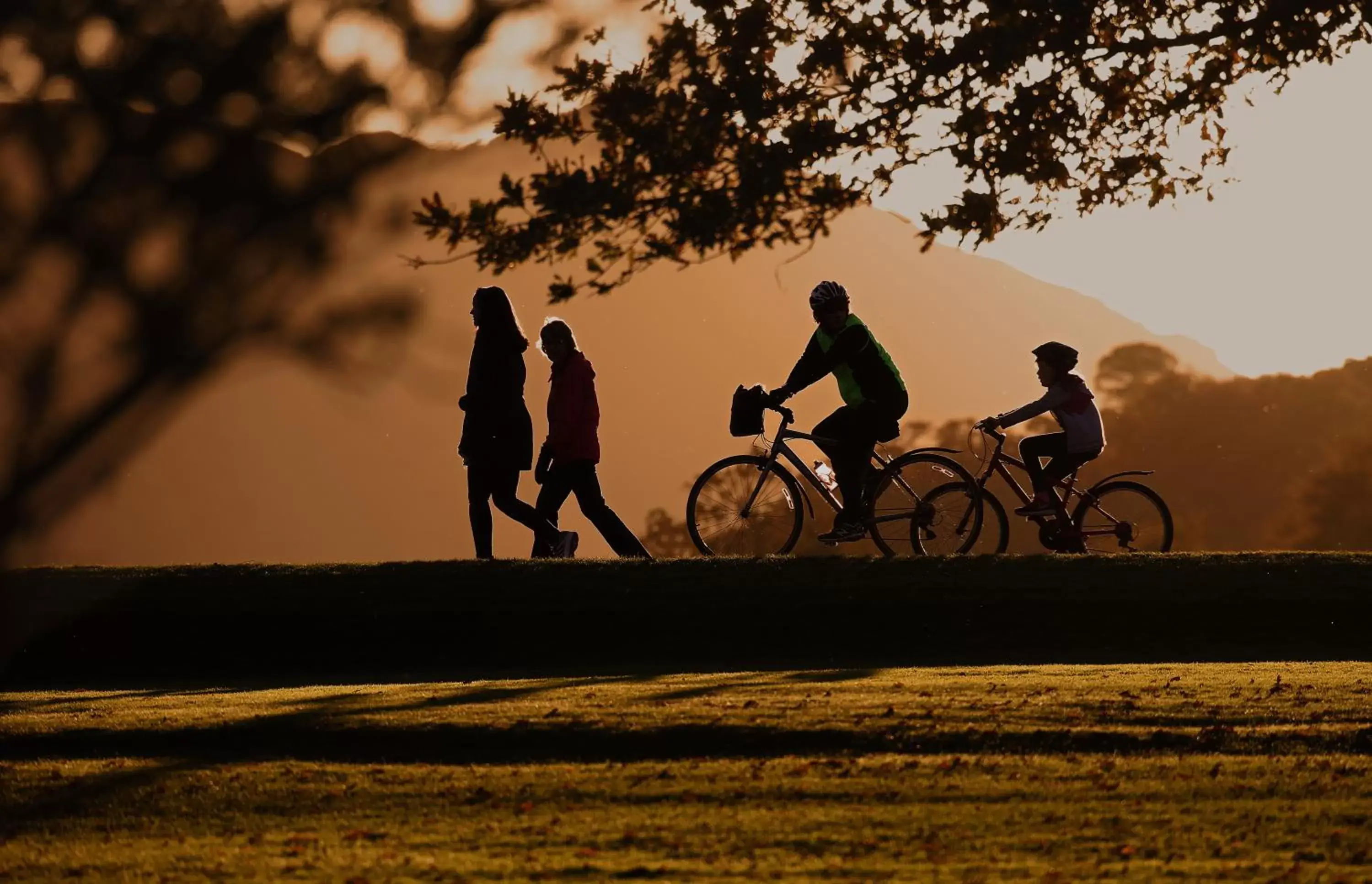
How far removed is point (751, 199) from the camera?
13422mm

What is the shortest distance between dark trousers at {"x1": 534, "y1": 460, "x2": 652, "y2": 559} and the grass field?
4.06 metres

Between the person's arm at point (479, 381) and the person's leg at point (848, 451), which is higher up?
the person's arm at point (479, 381)

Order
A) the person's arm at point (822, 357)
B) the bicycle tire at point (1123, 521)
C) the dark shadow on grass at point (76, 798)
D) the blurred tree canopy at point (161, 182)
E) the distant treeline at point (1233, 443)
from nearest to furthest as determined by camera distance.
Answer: the dark shadow on grass at point (76, 798) < the person's arm at point (822, 357) < the bicycle tire at point (1123, 521) < the blurred tree canopy at point (161, 182) < the distant treeline at point (1233, 443)

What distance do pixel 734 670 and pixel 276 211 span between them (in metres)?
11.2

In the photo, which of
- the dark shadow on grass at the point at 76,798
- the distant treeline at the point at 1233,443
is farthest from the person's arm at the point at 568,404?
the distant treeline at the point at 1233,443

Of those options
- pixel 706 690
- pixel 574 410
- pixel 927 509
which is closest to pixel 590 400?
pixel 574 410

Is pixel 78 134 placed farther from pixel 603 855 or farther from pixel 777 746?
pixel 603 855

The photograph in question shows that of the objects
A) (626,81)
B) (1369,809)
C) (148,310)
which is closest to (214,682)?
(626,81)

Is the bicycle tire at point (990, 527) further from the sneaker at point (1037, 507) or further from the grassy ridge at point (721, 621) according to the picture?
the sneaker at point (1037, 507)

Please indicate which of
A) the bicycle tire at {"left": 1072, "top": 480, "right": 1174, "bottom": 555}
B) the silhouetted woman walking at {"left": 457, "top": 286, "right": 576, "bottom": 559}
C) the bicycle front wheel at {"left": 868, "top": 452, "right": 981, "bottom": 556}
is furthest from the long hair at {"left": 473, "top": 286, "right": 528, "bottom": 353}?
the bicycle tire at {"left": 1072, "top": 480, "right": 1174, "bottom": 555}

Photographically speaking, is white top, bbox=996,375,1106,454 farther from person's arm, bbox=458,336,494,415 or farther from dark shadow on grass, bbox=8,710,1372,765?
dark shadow on grass, bbox=8,710,1372,765

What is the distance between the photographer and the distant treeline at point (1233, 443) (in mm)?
54062

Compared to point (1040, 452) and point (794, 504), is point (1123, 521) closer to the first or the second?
point (1040, 452)

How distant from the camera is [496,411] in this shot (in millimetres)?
17750
